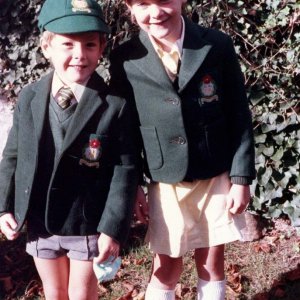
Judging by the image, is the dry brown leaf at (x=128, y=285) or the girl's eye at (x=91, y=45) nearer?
the girl's eye at (x=91, y=45)

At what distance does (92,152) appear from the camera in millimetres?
2102

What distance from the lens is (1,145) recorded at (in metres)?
4.46

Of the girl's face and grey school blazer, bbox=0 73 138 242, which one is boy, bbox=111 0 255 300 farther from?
grey school blazer, bbox=0 73 138 242

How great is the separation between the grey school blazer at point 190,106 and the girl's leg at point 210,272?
39 centimetres

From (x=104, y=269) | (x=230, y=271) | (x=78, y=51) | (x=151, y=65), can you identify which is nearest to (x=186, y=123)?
(x=151, y=65)

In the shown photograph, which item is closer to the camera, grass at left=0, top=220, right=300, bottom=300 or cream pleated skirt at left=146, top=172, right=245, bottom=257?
cream pleated skirt at left=146, top=172, right=245, bottom=257

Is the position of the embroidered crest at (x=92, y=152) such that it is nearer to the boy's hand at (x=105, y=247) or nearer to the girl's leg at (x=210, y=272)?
the boy's hand at (x=105, y=247)

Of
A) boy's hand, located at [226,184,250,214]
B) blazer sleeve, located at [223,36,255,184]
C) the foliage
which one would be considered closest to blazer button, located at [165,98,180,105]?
blazer sleeve, located at [223,36,255,184]

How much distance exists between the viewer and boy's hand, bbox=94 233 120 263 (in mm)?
2168

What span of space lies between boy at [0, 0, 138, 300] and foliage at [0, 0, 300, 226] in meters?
1.52

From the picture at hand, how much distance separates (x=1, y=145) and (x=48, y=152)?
2.49 m

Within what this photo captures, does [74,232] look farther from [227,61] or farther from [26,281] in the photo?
[26,281]

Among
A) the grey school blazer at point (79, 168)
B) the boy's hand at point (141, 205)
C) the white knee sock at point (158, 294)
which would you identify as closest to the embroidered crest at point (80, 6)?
the grey school blazer at point (79, 168)

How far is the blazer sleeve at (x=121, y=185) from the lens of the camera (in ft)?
7.04
